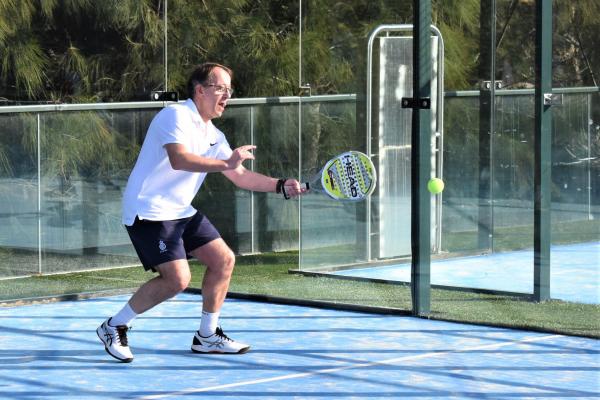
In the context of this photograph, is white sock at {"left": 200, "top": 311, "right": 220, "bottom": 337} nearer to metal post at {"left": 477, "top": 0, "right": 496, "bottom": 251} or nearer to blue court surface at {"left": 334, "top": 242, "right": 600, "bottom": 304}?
blue court surface at {"left": 334, "top": 242, "right": 600, "bottom": 304}

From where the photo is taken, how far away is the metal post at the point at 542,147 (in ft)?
26.9

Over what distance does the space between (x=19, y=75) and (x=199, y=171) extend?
270 centimetres

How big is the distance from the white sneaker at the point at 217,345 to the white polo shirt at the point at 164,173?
0.68 meters

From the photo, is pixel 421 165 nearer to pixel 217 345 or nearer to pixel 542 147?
pixel 542 147

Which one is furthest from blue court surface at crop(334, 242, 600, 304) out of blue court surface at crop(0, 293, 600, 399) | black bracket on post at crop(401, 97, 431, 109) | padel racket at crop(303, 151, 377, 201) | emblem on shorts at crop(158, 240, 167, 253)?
emblem on shorts at crop(158, 240, 167, 253)

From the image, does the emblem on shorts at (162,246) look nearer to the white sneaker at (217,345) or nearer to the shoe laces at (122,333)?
the shoe laces at (122,333)

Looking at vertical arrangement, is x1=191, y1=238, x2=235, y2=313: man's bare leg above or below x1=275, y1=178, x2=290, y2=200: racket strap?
below

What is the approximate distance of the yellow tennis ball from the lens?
8.63 meters

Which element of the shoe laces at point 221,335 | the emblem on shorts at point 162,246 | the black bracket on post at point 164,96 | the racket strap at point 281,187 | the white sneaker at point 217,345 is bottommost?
the white sneaker at point 217,345

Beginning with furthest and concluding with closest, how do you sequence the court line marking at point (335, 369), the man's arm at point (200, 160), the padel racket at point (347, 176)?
the padel racket at point (347, 176)
the man's arm at point (200, 160)
the court line marking at point (335, 369)

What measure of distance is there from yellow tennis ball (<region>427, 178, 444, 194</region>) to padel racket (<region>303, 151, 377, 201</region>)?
4.04ft

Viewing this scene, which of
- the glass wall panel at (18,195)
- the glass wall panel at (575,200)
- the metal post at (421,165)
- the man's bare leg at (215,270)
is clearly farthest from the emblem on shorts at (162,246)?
the glass wall panel at (575,200)

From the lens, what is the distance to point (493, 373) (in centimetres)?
678

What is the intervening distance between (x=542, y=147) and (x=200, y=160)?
2.47 m
